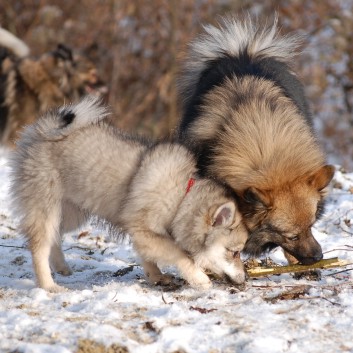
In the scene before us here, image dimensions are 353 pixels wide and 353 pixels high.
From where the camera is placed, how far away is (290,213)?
15.5 feet

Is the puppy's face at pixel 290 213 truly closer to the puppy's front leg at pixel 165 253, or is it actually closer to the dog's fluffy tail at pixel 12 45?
the puppy's front leg at pixel 165 253

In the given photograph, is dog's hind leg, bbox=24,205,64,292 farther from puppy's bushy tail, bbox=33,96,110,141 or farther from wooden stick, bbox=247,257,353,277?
wooden stick, bbox=247,257,353,277

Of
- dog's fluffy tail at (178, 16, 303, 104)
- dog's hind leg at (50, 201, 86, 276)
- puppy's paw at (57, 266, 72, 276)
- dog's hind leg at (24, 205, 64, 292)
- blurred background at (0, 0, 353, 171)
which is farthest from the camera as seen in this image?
blurred background at (0, 0, 353, 171)

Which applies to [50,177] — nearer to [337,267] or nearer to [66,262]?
[66,262]

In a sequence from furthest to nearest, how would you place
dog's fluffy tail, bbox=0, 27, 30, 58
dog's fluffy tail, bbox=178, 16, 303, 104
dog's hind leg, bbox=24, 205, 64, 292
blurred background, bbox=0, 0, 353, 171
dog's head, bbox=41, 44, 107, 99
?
blurred background, bbox=0, 0, 353, 171
dog's fluffy tail, bbox=0, 27, 30, 58
dog's head, bbox=41, 44, 107, 99
dog's fluffy tail, bbox=178, 16, 303, 104
dog's hind leg, bbox=24, 205, 64, 292

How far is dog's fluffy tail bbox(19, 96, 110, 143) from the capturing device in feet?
16.6

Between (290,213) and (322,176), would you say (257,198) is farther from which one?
(322,176)

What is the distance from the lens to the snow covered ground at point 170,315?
340 centimetres

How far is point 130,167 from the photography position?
4988mm

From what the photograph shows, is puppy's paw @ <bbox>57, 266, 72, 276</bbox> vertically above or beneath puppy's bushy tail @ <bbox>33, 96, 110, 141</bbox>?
beneath

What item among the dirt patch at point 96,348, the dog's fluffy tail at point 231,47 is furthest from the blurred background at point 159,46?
the dirt patch at point 96,348

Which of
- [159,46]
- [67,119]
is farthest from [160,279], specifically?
[159,46]

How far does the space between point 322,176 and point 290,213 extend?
13.4 inches

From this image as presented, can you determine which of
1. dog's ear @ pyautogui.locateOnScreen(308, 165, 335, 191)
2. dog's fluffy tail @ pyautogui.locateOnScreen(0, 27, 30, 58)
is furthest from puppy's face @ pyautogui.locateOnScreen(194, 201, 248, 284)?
dog's fluffy tail @ pyautogui.locateOnScreen(0, 27, 30, 58)
